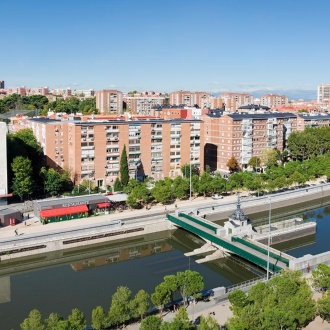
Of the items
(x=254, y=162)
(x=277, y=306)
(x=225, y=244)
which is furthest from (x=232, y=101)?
(x=277, y=306)

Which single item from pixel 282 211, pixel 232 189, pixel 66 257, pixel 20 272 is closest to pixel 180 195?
pixel 232 189

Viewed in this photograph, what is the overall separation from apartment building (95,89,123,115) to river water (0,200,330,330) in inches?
3017

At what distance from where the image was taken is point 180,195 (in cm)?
4575

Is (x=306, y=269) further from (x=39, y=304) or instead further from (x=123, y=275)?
(x=39, y=304)

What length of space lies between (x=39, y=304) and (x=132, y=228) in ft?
43.9

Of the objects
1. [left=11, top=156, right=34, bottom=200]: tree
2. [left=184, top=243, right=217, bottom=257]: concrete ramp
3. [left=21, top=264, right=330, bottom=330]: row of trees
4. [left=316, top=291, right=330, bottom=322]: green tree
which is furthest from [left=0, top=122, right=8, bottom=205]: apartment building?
[left=316, top=291, right=330, bottom=322]: green tree

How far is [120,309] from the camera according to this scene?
2027cm

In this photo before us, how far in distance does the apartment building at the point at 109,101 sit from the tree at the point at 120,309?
302 ft

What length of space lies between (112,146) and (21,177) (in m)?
12.2

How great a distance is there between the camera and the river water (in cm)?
2570

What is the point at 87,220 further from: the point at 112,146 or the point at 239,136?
the point at 239,136

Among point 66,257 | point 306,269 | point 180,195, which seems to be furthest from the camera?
point 180,195

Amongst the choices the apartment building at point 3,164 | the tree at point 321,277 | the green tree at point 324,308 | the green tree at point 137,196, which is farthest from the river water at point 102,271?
the apartment building at point 3,164

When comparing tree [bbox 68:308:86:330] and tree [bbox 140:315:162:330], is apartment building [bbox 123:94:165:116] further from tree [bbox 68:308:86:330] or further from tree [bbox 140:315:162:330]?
tree [bbox 140:315:162:330]
